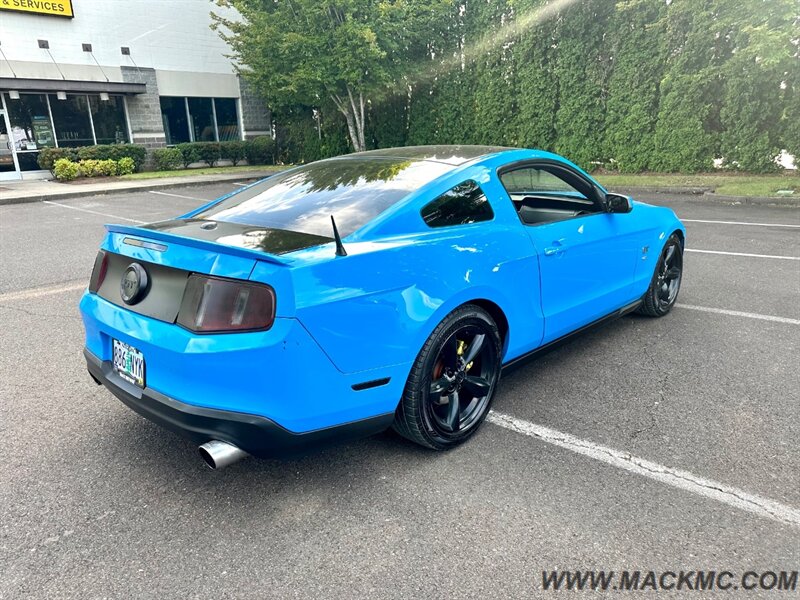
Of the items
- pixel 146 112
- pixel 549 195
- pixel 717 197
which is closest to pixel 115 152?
pixel 146 112

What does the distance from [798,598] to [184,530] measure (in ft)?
7.74

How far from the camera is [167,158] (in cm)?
2144

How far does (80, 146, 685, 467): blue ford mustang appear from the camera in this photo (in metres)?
2.32

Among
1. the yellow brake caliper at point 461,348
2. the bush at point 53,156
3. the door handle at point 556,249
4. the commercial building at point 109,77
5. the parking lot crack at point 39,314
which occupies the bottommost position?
the parking lot crack at point 39,314

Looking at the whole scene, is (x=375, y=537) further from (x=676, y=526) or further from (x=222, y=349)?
(x=676, y=526)

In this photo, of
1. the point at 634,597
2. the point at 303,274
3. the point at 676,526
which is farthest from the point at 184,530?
the point at 676,526

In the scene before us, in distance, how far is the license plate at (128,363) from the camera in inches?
102

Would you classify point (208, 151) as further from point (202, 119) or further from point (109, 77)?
point (109, 77)

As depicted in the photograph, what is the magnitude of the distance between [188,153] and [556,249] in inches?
856

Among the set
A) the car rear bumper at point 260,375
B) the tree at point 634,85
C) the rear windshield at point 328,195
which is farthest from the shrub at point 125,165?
the car rear bumper at point 260,375

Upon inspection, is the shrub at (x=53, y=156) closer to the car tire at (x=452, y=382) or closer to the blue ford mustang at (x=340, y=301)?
the blue ford mustang at (x=340, y=301)

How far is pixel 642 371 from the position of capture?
13.0 ft

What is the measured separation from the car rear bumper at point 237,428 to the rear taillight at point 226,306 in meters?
0.35

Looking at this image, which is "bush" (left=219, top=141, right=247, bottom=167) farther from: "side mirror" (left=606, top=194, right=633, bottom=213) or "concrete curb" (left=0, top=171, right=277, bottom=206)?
"side mirror" (left=606, top=194, right=633, bottom=213)
